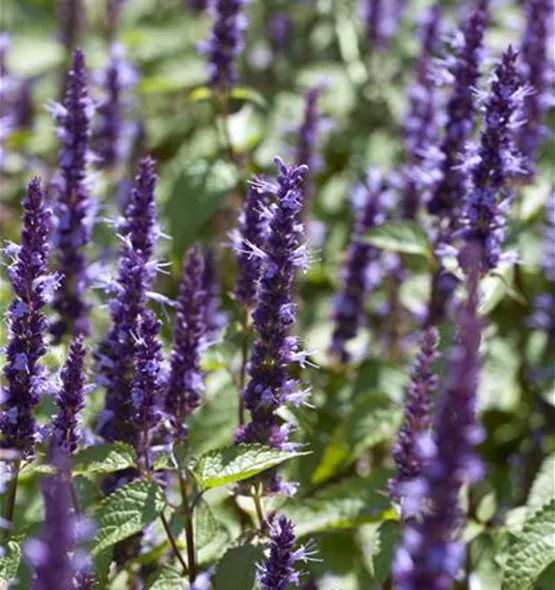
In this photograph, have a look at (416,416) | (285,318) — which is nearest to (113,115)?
(285,318)

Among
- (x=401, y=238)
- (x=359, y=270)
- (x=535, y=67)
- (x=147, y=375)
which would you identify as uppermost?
(x=535, y=67)

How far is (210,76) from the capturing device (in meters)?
5.31

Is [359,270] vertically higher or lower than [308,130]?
lower

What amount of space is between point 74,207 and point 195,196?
953 mm

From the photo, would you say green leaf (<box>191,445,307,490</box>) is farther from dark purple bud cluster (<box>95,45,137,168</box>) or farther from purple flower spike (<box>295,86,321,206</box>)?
dark purple bud cluster (<box>95,45,137,168</box>)

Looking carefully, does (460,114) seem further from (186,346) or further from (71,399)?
(71,399)

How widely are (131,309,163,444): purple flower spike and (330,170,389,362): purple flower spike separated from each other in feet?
6.28

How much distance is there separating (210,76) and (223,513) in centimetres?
191

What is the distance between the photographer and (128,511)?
11.1ft

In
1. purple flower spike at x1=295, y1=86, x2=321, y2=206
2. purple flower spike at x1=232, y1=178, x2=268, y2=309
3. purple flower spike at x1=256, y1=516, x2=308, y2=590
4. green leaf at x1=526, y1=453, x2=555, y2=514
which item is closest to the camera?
purple flower spike at x1=256, y1=516, x2=308, y2=590

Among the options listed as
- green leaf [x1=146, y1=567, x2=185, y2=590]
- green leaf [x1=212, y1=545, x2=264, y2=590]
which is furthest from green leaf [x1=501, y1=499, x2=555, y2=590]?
green leaf [x1=146, y1=567, x2=185, y2=590]

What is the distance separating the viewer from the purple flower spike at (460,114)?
14.6 ft

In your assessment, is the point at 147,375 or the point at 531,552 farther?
the point at 531,552

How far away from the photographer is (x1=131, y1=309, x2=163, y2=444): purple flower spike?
327 cm
